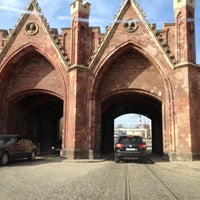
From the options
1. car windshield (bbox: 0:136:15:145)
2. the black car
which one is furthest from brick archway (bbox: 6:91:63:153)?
the black car

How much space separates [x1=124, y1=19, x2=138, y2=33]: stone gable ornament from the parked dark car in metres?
10.5

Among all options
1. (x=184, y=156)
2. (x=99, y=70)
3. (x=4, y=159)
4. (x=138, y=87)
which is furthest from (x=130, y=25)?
(x=4, y=159)

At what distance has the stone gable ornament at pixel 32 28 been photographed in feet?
72.5

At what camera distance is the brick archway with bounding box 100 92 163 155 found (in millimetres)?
26219

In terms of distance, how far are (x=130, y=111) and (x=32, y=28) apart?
1581 cm

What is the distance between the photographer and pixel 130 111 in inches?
1320

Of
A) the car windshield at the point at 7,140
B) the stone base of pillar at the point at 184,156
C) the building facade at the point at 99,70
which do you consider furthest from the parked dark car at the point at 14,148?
the stone base of pillar at the point at 184,156

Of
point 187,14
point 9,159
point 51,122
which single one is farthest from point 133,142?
point 51,122

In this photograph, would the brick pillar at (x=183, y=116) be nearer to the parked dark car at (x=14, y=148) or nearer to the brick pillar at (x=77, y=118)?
the brick pillar at (x=77, y=118)

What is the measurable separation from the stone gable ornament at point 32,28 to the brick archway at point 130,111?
8457mm

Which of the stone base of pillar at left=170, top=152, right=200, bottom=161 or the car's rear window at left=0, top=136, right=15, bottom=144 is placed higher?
the car's rear window at left=0, top=136, right=15, bottom=144

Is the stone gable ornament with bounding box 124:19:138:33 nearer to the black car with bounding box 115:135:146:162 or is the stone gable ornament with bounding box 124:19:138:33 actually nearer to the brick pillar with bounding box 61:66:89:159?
the brick pillar with bounding box 61:66:89:159

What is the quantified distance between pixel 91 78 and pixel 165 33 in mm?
6263

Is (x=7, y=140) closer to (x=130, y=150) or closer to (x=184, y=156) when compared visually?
(x=130, y=150)
